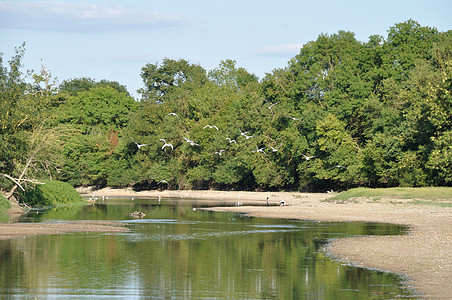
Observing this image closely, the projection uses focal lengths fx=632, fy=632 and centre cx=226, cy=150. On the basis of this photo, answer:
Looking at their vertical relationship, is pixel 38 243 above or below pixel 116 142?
below

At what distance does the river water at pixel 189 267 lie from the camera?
2170 cm

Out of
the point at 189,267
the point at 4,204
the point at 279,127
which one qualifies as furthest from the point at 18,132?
the point at 279,127

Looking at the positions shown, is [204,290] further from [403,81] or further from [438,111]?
[403,81]

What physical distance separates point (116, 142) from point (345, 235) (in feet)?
311

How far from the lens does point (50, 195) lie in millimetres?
70812

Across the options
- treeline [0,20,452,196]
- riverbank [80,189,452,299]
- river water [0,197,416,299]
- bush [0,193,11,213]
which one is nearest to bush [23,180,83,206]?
treeline [0,20,452,196]

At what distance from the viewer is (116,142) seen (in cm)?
12875

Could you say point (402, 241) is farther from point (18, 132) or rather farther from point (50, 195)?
point (50, 195)

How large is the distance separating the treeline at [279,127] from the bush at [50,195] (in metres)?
2.41

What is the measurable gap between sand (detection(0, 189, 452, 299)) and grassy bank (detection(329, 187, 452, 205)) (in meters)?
1.18

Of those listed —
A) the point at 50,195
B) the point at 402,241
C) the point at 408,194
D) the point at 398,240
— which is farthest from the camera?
the point at 50,195

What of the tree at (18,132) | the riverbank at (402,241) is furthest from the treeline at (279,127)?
the riverbank at (402,241)

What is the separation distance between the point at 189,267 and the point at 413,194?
1720 inches

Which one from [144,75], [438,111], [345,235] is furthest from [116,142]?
[345,235]
